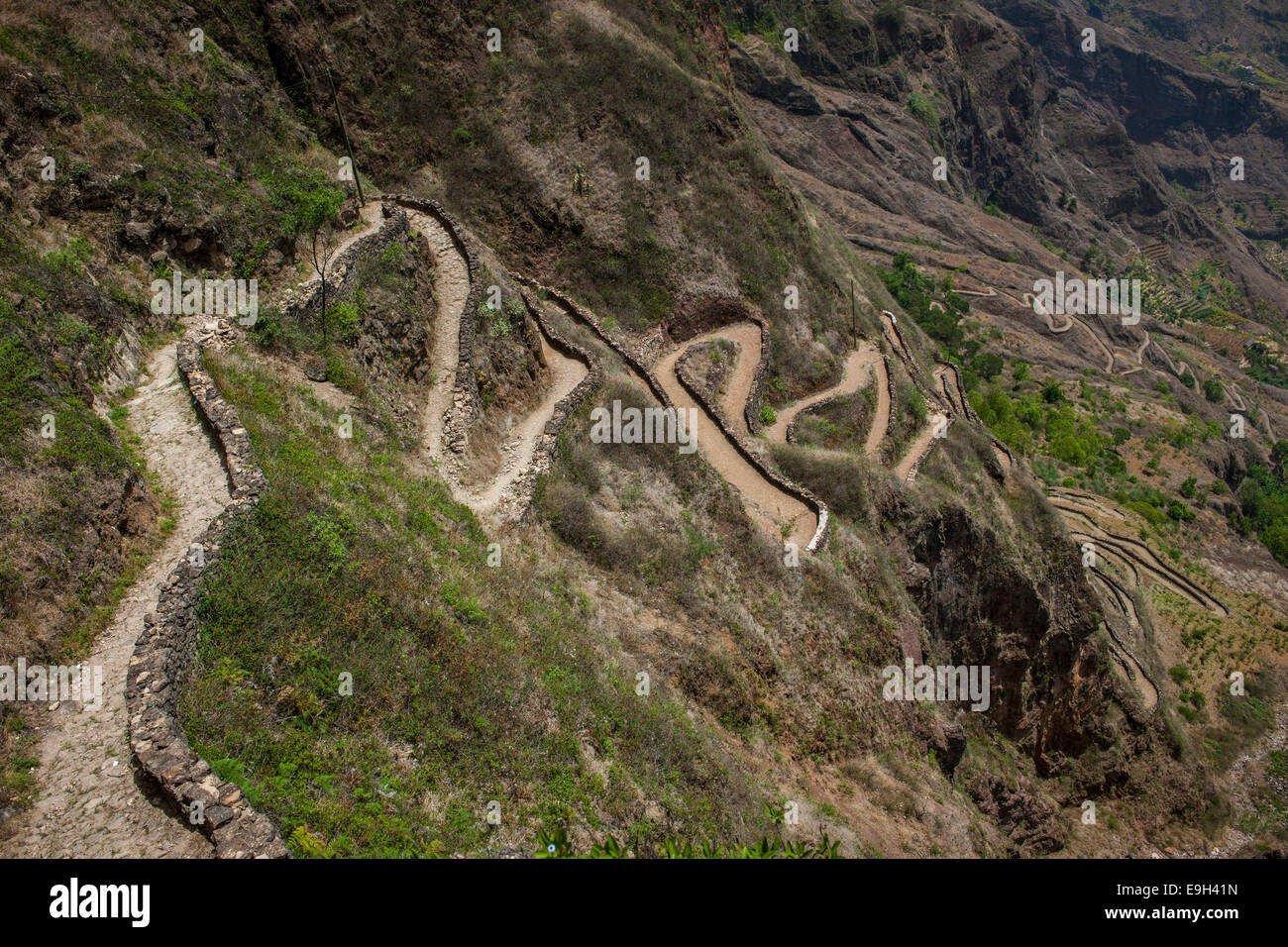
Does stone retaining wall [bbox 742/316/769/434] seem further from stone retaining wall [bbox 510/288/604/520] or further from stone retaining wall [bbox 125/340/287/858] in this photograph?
stone retaining wall [bbox 125/340/287/858]

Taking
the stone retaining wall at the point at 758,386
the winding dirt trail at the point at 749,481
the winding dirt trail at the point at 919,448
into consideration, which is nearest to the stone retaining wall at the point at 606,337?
the winding dirt trail at the point at 749,481

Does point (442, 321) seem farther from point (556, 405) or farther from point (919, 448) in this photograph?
point (919, 448)

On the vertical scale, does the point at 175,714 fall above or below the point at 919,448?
below

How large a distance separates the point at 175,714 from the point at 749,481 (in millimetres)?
21635

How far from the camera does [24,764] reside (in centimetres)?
999

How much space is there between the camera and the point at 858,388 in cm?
4025

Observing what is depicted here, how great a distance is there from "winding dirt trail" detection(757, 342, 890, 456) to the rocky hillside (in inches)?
13.1

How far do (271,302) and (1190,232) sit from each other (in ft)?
683

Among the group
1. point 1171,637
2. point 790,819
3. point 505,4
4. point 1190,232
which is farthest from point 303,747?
Result: point 1190,232

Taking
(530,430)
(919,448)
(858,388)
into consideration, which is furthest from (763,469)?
(919,448)

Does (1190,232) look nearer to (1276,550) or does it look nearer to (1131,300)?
(1131,300)

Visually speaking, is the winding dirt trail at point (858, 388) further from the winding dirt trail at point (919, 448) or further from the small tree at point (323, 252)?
the small tree at point (323, 252)

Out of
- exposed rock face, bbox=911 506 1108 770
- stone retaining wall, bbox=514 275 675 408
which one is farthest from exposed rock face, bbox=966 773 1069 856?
stone retaining wall, bbox=514 275 675 408

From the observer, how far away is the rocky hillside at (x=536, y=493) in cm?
1247
